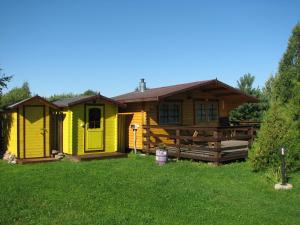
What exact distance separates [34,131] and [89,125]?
2.03 m

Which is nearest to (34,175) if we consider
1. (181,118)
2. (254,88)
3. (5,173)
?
(5,173)

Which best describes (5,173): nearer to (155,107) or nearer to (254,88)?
(155,107)

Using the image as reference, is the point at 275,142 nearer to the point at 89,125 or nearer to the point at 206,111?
the point at 89,125

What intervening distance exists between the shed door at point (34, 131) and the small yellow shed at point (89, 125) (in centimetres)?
92

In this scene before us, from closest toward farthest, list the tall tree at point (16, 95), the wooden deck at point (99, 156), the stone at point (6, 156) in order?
1. the wooden deck at point (99, 156)
2. the stone at point (6, 156)
3. the tall tree at point (16, 95)

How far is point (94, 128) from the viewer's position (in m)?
13.8

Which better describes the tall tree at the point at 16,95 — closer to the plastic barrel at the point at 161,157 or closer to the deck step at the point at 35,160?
the deck step at the point at 35,160

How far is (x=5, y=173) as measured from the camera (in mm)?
10297

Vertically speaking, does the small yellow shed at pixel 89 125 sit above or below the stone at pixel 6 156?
above

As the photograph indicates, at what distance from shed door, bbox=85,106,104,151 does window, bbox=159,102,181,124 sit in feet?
9.43

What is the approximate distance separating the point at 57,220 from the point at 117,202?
4.75ft

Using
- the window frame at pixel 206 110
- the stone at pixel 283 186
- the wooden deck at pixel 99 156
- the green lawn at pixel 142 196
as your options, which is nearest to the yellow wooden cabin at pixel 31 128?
the wooden deck at pixel 99 156

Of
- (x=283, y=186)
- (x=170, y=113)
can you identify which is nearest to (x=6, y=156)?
(x=170, y=113)

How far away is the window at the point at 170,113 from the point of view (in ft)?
51.0
